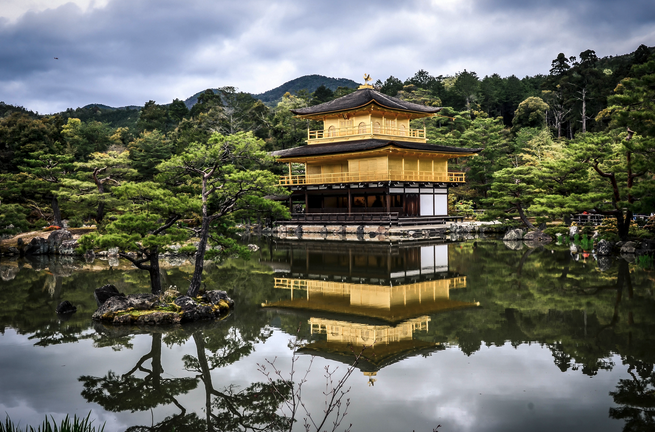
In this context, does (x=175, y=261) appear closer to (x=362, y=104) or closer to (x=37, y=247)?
(x=37, y=247)

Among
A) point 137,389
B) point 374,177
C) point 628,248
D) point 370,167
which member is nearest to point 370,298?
point 137,389

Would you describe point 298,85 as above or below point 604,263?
above

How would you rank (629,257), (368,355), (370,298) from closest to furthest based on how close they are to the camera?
(368,355), (370,298), (629,257)

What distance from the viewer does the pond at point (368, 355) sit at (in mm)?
5840

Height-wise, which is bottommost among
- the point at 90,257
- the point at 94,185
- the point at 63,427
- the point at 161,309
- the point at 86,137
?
the point at 90,257

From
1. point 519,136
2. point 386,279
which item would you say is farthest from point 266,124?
point 386,279

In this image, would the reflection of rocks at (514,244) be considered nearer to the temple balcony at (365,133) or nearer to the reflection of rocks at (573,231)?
the reflection of rocks at (573,231)

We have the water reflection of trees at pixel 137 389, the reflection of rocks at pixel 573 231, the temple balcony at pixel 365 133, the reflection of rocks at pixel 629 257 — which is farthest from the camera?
the temple balcony at pixel 365 133

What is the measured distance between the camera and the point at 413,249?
22.8 metres

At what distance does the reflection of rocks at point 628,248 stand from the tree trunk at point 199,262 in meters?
16.4

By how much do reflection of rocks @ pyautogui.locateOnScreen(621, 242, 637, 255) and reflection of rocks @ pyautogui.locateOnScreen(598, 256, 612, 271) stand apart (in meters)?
1.36

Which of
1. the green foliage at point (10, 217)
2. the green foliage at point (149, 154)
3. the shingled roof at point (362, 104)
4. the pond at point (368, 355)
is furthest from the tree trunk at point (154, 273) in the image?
the green foliage at point (149, 154)

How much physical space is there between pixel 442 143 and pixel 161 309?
118 feet

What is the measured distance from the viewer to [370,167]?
33500mm
